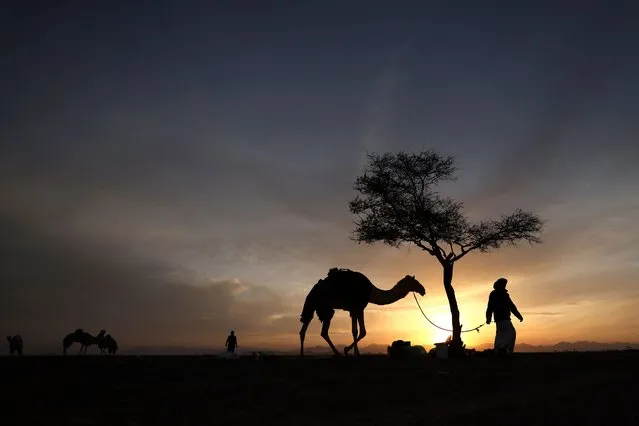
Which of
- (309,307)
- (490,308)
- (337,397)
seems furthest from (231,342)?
→ (337,397)

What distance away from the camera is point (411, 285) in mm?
26828

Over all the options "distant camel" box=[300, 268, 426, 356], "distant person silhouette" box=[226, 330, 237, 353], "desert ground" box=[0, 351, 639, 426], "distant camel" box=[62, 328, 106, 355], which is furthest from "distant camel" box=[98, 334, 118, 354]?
"desert ground" box=[0, 351, 639, 426]

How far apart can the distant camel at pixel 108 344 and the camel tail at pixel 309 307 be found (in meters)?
18.6

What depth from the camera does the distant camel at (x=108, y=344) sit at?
3697 centimetres

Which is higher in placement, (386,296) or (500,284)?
(386,296)

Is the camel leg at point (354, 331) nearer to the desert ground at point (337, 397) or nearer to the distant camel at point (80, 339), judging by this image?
the desert ground at point (337, 397)

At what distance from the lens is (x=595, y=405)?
9.38 m

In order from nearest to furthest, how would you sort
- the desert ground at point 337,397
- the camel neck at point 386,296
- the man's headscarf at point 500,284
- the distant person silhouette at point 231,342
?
the desert ground at point 337,397 → the man's headscarf at point 500,284 → the camel neck at point 386,296 → the distant person silhouette at point 231,342

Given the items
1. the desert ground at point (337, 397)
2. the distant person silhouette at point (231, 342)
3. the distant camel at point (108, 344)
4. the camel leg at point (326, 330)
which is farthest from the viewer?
the distant camel at point (108, 344)

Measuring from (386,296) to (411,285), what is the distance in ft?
5.51

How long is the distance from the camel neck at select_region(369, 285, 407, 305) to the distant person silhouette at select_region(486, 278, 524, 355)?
567 centimetres

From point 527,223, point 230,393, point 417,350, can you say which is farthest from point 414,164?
point 230,393

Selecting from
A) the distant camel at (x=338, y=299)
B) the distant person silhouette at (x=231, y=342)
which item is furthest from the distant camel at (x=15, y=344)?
the distant camel at (x=338, y=299)

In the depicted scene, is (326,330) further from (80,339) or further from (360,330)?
(80,339)
